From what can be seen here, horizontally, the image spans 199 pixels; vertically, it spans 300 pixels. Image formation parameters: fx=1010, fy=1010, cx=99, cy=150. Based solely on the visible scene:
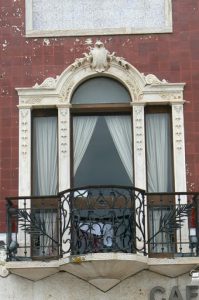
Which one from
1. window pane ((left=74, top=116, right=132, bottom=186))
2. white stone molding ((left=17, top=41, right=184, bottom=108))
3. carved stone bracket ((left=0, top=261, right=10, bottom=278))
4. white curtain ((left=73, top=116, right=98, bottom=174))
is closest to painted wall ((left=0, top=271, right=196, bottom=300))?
carved stone bracket ((left=0, top=261, right=10, bottom=278))

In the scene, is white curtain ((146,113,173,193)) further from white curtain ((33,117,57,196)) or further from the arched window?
white curtain ((33,117,57,196))

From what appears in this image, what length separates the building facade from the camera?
1830 cm

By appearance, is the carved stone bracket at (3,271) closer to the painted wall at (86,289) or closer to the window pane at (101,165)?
the painted wall at (86,289)

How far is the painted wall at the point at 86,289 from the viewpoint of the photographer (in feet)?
60.3

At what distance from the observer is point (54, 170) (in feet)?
64.2

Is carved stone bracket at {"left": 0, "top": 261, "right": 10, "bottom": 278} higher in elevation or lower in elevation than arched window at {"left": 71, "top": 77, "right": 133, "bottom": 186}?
lower

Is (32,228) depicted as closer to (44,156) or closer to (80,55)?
(44,156)

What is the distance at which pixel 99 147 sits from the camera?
19672 millimetres

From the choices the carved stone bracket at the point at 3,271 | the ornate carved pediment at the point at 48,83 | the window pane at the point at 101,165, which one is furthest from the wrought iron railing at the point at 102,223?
the ornate carved pediment at the point at 48,83

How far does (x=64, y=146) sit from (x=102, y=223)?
6.48 ft

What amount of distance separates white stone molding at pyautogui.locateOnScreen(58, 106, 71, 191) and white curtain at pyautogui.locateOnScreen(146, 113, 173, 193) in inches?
61.1

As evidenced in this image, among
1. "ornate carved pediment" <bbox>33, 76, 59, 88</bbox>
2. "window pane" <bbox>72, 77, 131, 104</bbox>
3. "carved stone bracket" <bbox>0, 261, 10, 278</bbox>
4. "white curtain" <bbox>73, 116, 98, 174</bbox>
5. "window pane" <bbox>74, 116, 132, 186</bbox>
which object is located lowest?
"carved stone bracket" <bbox>0, 261, 10, 278</bbox>

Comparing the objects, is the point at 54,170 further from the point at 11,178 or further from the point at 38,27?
the point at 38,27

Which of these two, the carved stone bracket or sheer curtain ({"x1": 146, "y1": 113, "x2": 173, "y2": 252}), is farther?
sheer curtain ({"x1": 146, "y1": 113, "x2": 173, "y2": 252})
